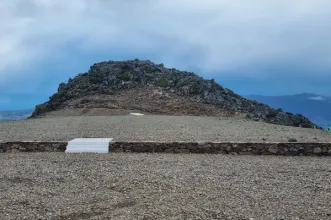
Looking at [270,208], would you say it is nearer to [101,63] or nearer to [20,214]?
[20,214]

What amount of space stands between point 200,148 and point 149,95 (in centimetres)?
2463

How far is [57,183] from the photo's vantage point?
27.1 feet

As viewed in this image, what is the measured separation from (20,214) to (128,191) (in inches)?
82.3

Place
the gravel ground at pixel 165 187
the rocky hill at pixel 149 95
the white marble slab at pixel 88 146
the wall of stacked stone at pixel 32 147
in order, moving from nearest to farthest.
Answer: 1. the gravel ground at pixel 165 187
2. the white marble slab at pixel 88 146
3. the wall of stacked stone at pixel 32 147
4. the rocky hill at pixel 149 95

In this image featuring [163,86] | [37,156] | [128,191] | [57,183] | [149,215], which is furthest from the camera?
[163,86]

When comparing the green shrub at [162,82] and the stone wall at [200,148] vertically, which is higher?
the green shrub at [162,82]

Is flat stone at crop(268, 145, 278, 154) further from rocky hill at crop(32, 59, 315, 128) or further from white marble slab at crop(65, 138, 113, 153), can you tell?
rocky hill at crop(32, 59, 315, 128)

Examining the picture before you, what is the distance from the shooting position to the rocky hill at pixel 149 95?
3291 centimetres

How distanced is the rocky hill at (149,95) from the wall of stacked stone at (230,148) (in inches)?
697

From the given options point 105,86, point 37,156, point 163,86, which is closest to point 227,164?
point 37,156

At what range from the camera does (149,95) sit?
36781 mm

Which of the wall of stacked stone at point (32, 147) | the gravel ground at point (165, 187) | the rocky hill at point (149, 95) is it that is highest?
the rocky hill at point (149, 95)

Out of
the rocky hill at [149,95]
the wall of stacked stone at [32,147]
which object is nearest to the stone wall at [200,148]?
the wall of stacked stone at [32,147]

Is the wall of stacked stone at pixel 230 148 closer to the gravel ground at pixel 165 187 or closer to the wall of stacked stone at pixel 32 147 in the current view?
the gravel ground at pixel 165 187
